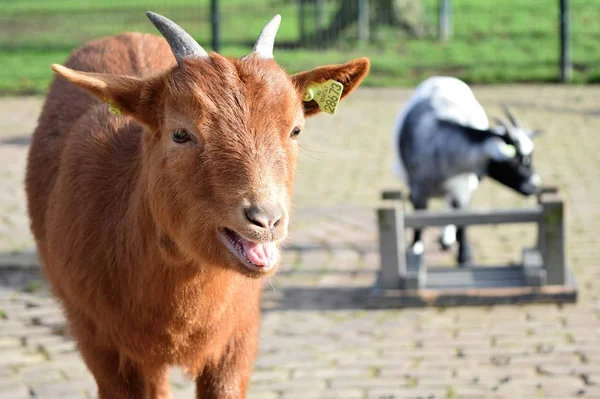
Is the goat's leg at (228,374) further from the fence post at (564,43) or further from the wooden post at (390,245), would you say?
the fence post at (564,43)

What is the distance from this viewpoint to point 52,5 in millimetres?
24094

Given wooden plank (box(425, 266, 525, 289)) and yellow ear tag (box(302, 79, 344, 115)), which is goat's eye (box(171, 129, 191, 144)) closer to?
yellow ear tag (box(302, 79, 344, 115))

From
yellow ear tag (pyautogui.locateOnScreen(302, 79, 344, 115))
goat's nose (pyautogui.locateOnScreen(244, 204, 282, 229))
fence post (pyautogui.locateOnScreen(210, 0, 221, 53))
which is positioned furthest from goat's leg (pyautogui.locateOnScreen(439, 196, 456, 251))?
fence post (pyautogui.locateOnScreen(210, 0, 221, 53))

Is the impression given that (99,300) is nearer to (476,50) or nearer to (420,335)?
(420,335)

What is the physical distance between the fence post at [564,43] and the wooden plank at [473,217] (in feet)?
31.2

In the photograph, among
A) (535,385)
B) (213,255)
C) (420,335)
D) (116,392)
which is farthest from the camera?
(420,335)

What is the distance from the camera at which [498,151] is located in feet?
25.1

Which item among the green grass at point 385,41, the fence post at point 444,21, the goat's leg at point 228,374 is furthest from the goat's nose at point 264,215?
the fence post at point 444,21

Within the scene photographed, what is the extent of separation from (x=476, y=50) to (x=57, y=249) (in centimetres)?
1487

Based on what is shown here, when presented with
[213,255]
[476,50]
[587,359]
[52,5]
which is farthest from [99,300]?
[52,5]

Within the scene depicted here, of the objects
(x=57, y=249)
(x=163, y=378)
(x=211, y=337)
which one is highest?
(x=57, y=249)

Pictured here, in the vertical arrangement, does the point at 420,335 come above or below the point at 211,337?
below

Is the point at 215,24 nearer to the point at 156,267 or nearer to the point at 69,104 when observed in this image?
the point at 69,104

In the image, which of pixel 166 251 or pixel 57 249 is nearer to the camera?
pixel 166 251
